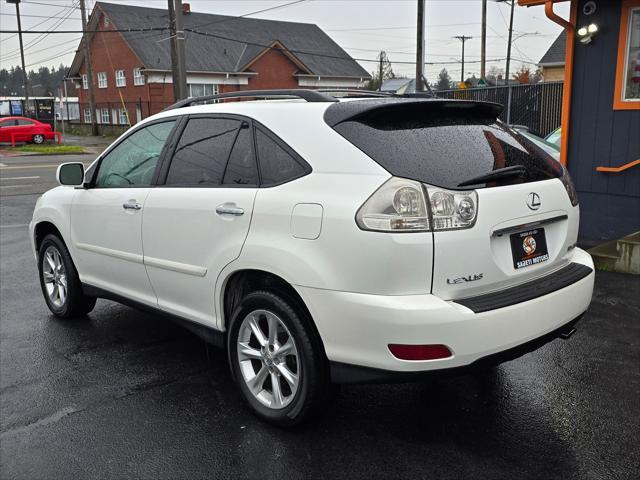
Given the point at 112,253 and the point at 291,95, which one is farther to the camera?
the point at 112,253

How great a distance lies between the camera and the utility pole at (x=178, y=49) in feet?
65.2

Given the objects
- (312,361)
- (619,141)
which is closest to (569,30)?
(619,141)

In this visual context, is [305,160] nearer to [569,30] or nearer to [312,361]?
[312,361]

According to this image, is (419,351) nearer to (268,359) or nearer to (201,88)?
(268,359)

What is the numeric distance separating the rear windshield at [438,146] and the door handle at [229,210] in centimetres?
70

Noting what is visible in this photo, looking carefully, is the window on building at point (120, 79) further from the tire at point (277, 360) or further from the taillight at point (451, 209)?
the taillight at point (451, 209)

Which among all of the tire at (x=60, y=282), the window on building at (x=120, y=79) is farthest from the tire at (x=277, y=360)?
the window on building at (x=120, y=79)

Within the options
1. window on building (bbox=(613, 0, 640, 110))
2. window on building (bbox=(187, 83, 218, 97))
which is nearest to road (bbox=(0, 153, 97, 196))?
window on building (bbox=(613, 0, 640, 110))

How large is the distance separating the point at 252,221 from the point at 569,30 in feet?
20.2

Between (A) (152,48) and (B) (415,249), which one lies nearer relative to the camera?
(B) (415,249)

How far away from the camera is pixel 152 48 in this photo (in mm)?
42969

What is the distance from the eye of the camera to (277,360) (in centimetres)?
343

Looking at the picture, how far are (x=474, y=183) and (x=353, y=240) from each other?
2.13ft

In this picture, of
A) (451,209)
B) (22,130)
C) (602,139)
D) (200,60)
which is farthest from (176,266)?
(200,60)
